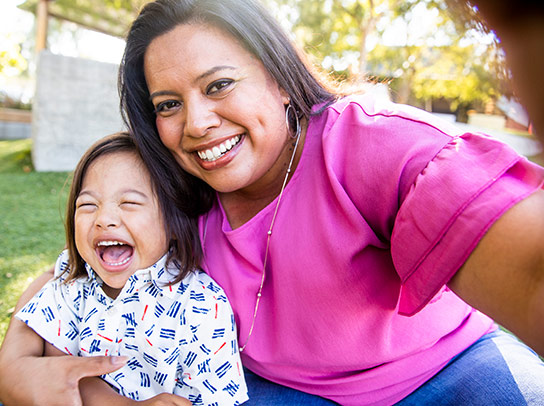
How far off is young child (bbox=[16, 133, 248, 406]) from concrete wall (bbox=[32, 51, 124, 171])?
625cm

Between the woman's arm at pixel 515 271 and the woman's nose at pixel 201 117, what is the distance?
102cm

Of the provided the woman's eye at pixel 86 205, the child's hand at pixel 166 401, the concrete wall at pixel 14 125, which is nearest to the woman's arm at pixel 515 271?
the child's hand at pixel 166 401

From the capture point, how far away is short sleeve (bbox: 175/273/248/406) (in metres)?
1.80

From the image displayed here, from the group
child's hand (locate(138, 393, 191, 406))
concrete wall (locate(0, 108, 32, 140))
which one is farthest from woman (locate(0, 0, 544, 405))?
concrete wall (locate(0, 108, 32, 140))

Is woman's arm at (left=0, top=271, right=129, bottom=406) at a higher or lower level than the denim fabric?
lower

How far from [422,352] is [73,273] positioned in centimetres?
158

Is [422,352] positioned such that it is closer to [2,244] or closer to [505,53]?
[505,53]

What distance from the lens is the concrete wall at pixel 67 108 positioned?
793 cm

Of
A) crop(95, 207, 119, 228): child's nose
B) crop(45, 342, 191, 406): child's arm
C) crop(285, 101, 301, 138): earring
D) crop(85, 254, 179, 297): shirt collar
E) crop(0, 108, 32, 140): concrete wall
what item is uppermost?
crop(285, 101, 301, 138): earring

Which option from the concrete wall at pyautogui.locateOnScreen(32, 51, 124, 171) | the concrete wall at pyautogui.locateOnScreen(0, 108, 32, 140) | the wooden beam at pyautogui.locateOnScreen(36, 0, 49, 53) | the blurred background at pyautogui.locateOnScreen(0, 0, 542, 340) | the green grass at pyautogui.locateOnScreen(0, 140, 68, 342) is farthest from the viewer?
the concrete wall at pyautogui.locateOnScreen(0, 108, 32, 140)

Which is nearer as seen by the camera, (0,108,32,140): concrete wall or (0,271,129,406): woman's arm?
(0,271,129,406): woman's arm

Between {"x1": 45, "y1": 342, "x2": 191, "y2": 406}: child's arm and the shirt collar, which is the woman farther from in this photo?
the shirt collar

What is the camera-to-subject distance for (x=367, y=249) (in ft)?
5.27

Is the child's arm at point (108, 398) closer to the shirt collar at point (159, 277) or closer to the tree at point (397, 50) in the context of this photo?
the shirt collar at point (159, 277)
